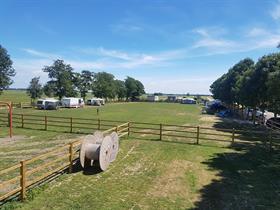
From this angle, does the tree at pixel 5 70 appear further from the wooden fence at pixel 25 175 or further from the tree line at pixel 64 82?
the wooden fence at pixel 25 175

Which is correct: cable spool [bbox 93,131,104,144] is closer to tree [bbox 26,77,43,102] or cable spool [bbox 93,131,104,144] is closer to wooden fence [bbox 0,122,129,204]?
wooden fence [bbox 0,122,129,204]

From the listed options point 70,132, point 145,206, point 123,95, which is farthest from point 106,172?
point 123,95

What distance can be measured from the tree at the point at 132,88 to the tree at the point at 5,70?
7802 cm

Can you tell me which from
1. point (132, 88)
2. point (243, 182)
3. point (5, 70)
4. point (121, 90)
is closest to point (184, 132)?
point (243, 182)

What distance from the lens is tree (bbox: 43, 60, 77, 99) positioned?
71.1 m

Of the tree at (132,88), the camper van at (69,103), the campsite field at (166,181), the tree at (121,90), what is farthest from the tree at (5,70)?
the tree at (132,88)

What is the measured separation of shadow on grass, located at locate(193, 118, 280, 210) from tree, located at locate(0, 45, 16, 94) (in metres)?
47.3

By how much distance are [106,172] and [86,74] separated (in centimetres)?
8058

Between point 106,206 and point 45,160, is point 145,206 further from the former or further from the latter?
point 45,160

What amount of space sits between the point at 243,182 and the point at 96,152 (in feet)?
18.8

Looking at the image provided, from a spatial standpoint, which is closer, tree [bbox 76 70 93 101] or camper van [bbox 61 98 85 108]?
camper van [bbox 61 98 85 108]

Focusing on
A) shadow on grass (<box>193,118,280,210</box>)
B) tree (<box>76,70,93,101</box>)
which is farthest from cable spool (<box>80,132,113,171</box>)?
tree (<box>76,70,93,101</box>)

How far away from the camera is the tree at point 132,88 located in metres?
132

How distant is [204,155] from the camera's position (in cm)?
1579
